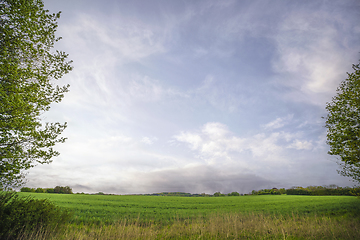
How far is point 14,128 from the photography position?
432 inches

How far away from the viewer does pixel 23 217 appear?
8.45 m

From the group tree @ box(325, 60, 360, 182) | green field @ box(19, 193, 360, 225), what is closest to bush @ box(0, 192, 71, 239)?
green field @ box(19, 193, 360, 225)

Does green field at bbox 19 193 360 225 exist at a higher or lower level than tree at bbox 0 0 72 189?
lower

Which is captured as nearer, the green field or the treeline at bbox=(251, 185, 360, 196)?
the green field

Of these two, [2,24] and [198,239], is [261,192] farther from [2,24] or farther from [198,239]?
[2,24]

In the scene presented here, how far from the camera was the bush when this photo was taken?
7.91m

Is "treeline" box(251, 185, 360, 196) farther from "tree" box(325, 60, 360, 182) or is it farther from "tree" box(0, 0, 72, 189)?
"tree" box(0, 0, 72, 189)

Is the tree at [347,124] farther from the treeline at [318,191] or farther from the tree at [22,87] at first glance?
the treeline at [318,191]

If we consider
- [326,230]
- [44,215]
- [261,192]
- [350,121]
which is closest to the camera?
[44,215]

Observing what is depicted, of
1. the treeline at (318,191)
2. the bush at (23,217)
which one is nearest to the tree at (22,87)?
the bush at (23,217)

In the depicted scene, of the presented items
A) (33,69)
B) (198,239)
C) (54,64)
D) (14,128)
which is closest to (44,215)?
(14,128)

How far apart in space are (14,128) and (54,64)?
525cm

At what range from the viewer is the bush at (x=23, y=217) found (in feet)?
26.0

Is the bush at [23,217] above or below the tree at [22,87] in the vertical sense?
below
